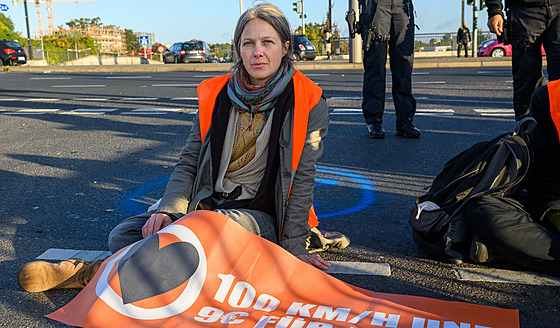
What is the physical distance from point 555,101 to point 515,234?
770 millimetres

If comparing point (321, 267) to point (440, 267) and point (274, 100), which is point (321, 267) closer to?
point (440, 267)

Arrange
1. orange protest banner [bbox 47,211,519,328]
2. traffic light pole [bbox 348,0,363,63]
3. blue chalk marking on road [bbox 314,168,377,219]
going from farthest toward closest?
traffic light pole [bbox 348,0,363,63], blue chalk marking on road [bbox 314,168,377,219], orange protest banner [bbox 47,211,519,328]

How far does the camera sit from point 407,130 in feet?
20.4

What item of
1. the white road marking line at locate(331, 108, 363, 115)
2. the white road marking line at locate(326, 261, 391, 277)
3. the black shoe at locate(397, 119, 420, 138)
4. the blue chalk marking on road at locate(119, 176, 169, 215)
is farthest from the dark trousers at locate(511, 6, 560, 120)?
the white road marking line at locate(331, 108, 363, 115)

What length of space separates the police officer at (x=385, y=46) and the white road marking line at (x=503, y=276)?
343 centimetres

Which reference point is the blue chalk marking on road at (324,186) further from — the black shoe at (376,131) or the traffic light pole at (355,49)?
the traffic light pole at (355,49)

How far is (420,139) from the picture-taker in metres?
6.20

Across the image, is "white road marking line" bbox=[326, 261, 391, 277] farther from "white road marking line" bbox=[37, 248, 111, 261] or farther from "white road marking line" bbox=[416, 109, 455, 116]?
"white road marking line" bbox=[416, 109, 455, 116]

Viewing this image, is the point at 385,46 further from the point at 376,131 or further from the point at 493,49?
the point at 493,49

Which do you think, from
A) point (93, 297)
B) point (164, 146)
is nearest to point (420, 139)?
point (164, 146)

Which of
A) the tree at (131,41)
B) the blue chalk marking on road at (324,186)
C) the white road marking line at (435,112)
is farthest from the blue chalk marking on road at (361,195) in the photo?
the tree at (131,41)

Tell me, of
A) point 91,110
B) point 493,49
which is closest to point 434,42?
point 493,49

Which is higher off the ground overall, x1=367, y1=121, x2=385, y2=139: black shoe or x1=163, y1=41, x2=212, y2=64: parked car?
x1=163, y1=41, x2=212, y2=64: parked car

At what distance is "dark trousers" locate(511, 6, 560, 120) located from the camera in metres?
4.43
